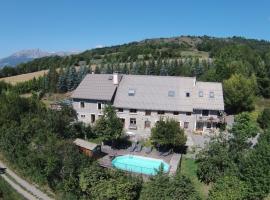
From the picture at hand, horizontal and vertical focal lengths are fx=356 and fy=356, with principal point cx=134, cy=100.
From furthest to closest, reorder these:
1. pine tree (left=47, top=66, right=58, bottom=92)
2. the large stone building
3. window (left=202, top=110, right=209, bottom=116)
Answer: pine tree (left=47, top=66, right=58, bottom=92) → window (left=202, top=110, right=209, bottom=116) → the large stone building

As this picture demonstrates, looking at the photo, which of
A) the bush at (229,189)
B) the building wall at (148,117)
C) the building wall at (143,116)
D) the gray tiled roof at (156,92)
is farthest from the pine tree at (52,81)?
A: the bush at (229,189)

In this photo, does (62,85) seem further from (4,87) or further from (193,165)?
(193,165)

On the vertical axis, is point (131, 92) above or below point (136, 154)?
above

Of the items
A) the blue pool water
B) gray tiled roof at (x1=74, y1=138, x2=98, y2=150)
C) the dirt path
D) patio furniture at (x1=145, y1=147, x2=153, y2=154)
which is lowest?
the dirt path

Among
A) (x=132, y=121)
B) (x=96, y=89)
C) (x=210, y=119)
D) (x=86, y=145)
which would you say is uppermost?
(x=96, y=89)

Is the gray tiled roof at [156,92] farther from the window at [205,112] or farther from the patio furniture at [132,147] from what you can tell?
the patio furniture at [132,147]

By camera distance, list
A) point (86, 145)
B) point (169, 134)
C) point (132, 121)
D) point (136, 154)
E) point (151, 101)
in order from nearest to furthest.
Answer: point (169, 134) → point (86, 145) → point (136, 154) → point (151, 101) → point (132, 121)

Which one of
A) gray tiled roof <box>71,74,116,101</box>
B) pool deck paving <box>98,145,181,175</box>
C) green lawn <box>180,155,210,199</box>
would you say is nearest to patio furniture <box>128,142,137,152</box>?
pool deck paving <box>98,145,181,175</box>

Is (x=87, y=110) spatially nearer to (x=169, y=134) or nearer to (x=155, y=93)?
(x=155, y=93)

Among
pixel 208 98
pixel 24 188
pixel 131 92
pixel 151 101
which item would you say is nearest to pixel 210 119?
pixel 208 98

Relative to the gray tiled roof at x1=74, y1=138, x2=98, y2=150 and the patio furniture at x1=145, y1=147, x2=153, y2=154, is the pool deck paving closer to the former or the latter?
the patio furniture at x1=145, y1=147, x2=153, y2=154
